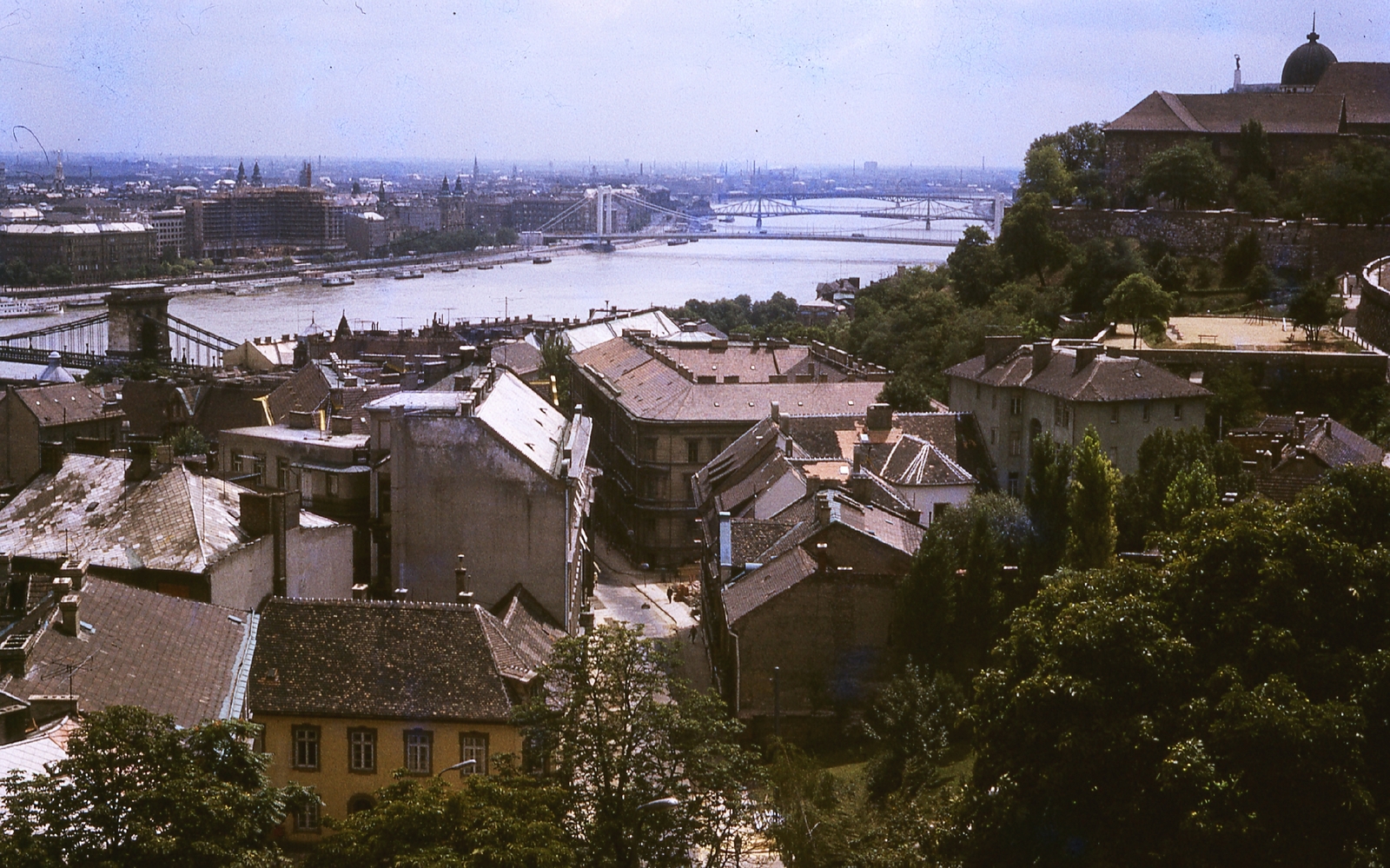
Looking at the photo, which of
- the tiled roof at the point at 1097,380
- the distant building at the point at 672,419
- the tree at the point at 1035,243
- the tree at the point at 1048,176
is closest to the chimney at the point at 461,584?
the tiled roof at the point at 1097,380

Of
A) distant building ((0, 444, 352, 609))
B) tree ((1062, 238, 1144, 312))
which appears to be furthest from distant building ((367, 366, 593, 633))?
tree ((1062, 238, 1144, 312))

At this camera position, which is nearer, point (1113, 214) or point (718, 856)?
point (718, 856)

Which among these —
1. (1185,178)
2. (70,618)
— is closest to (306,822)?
(70,618)

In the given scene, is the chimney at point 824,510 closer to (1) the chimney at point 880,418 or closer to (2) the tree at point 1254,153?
(1) the chimney at point 880,418

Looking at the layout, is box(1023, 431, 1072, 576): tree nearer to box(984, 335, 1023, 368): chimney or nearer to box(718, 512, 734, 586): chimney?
box(718, 512, 734, 586): chimney

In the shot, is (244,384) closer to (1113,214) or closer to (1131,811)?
(1113,214)

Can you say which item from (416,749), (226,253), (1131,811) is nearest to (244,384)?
(416,749)

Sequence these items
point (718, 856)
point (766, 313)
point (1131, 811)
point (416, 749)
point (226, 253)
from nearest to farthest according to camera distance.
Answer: point (1131, 811) → point (718, 856) → point (416, 749) → point (766, 313) → point (226, 253)
